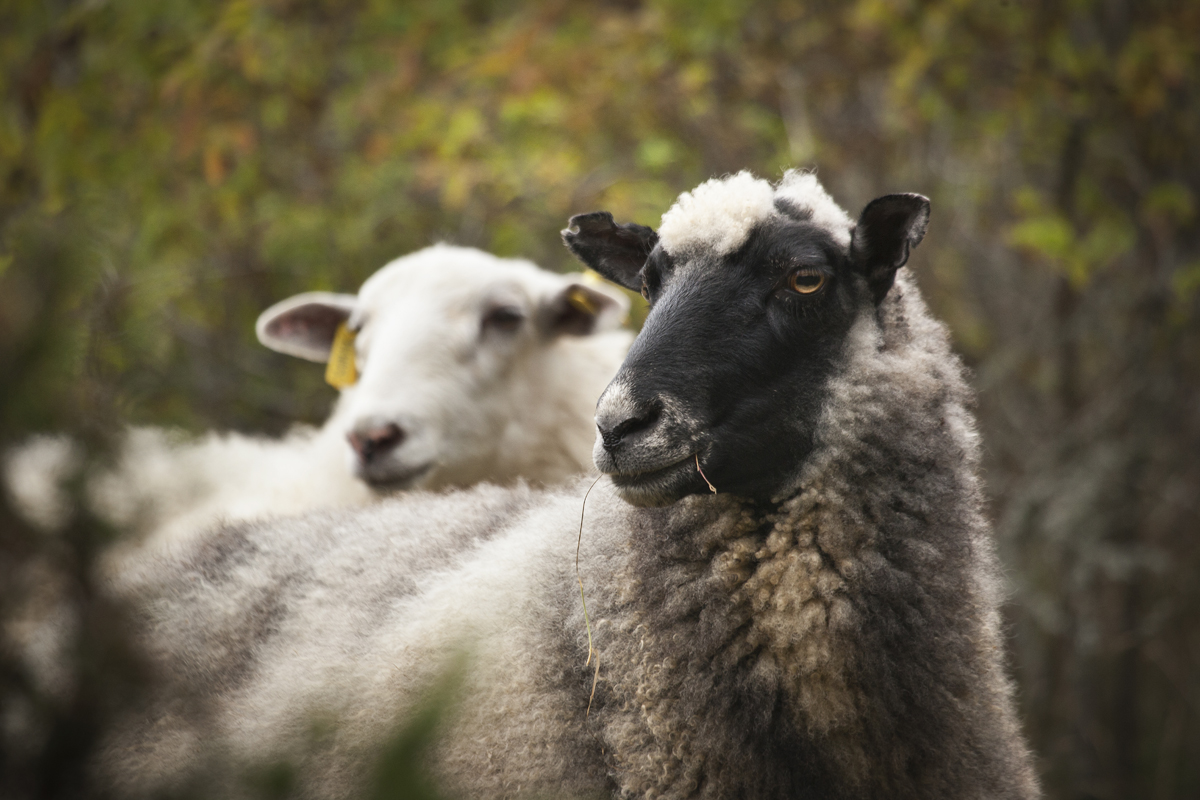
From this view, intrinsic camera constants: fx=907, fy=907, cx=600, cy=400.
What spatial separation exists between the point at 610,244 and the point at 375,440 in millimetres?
1420

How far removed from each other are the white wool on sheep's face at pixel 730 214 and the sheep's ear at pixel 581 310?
1.69 m

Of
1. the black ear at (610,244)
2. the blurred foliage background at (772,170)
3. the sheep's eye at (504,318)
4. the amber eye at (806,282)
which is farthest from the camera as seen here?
the blurred foliage background at (772,170)

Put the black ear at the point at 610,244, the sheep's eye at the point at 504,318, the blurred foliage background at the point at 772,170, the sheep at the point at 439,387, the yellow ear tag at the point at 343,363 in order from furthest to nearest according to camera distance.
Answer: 1. the blurred foliage background at the point at 772,170
2. the yellow ear tag at the point at 343,363
3. the sheep's eye at the point at 504,318
4. the sheep at the point at 439,387
5. the black ear at the point at 610,244

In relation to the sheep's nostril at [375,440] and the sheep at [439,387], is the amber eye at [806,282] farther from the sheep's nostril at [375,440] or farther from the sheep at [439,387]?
the sheep's nostril at [375,440]

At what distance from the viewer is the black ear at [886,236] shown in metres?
2.17

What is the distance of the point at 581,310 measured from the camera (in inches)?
Answer: 164

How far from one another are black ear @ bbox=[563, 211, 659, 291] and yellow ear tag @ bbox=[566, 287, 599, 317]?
4.67 ft

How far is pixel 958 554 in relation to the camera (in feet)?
6.82

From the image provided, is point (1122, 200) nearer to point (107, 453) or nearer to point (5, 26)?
point (107, 453)

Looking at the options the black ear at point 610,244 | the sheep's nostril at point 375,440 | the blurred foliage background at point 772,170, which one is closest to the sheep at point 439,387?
the sheep's nostril at point 375,440

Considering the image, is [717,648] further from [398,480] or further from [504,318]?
[504,318]

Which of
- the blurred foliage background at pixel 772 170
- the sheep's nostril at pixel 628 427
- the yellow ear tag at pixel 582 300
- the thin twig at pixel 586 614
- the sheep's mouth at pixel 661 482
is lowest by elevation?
the thin twig at pixel 586 614

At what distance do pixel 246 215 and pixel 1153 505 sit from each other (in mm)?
6918

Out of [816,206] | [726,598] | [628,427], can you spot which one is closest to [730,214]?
[816,206]
